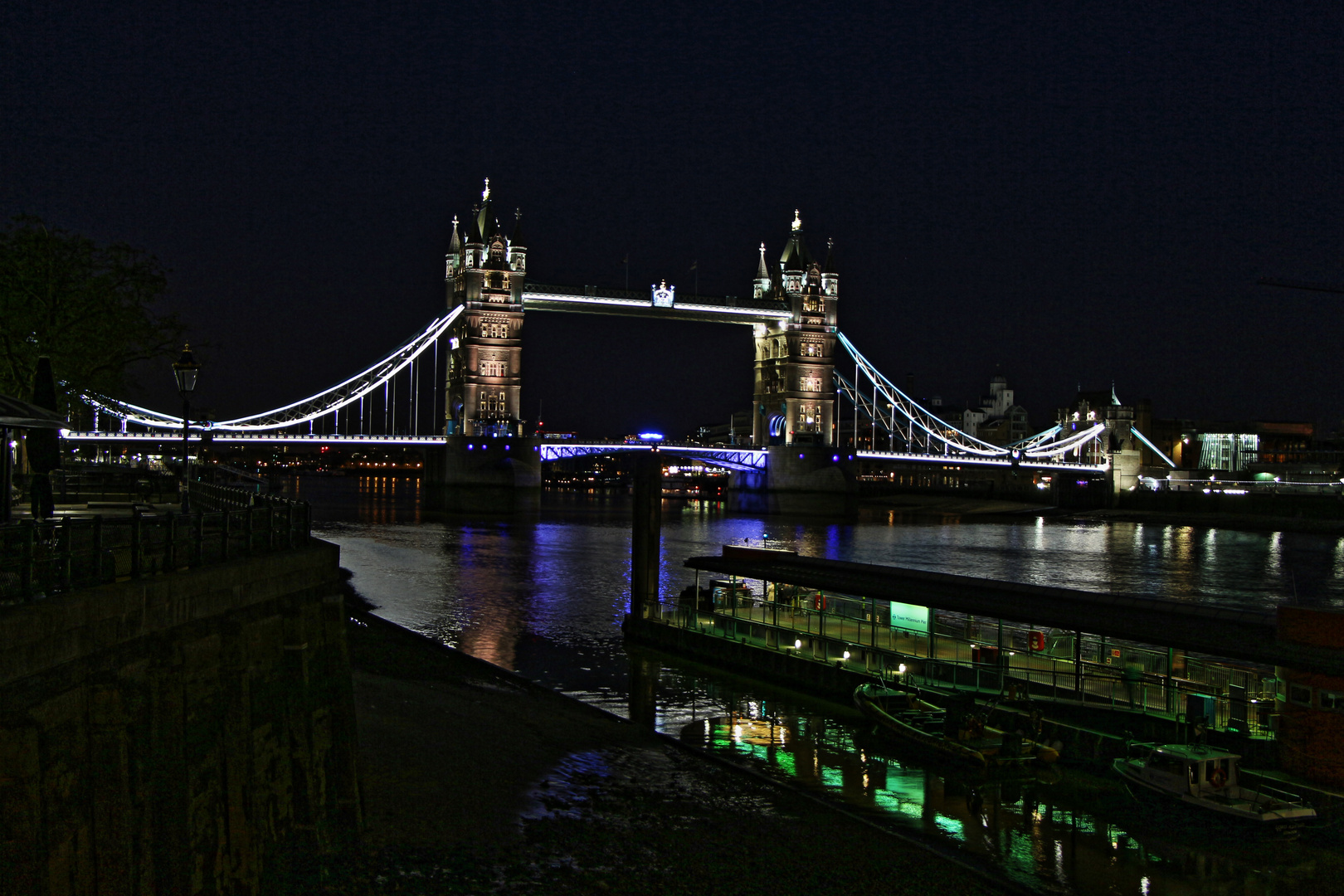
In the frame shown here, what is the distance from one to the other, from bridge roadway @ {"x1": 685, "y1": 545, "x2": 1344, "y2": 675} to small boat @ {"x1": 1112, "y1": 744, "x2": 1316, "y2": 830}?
1234 millimetres

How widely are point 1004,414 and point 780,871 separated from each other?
569 feet

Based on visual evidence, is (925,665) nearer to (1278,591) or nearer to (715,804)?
(715,804)

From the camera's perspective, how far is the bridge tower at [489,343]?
277 feet

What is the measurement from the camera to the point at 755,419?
4045 inches

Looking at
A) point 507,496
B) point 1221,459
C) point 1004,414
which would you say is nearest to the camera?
point 507,496

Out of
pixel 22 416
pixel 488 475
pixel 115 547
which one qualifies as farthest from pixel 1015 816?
pixel 488 475

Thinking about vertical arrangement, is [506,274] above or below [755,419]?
above

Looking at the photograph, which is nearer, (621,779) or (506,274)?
(621,779)

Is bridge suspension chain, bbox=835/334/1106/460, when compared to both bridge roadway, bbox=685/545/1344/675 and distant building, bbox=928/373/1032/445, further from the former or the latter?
bridge roadway, bbox=685/545/1344/675

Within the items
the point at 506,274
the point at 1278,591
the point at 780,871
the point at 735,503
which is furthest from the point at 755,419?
the point at 780,871

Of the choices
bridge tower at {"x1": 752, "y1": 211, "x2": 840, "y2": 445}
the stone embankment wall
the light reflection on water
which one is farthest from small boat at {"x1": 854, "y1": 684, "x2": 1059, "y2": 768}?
bridge tower at {"x1": 752, "y1": 211, "x2": 840, "y2": 445}

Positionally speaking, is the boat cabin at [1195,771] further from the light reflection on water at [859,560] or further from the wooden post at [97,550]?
the wooden post at [97,550]

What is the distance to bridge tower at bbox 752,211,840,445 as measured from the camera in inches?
3890

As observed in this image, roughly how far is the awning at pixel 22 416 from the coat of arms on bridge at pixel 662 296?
7310 centimetres
